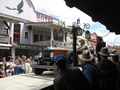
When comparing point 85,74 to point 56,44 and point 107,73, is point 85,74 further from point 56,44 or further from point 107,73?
point 56,44

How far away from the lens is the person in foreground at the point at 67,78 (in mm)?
2709

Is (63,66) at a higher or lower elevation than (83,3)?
lower

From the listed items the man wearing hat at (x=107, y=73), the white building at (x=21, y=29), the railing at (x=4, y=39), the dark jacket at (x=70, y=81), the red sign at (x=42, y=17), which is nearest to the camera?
the dark jacket at (x=70, y=81)

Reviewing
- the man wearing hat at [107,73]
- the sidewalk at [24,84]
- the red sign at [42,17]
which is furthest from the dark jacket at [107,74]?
the red sign at [42,17]

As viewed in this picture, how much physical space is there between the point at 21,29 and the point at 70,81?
80.7ft

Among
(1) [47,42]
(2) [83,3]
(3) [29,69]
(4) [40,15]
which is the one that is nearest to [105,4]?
(2) [83,3]

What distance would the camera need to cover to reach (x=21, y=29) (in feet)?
87.8

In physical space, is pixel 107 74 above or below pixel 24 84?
above

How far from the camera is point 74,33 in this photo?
25.2 feet

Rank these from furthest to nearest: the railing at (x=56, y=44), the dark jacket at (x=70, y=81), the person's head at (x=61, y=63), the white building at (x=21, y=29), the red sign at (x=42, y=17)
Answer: the red sign at (x=42, y=17)
the railing at (x=56, y=44)
the white building at (x=21, y=29)
the person's head at (x=61, y=63)
the dark jacket at (x=70, y=81)

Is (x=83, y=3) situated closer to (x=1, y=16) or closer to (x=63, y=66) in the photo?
(x=63, y=66)

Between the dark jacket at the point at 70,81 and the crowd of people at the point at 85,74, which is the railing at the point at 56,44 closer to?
the crowd of people at the point at 85,74

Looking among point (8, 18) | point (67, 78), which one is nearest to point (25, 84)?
point (67, 78)

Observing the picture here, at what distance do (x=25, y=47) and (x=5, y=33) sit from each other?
9.17 ft
